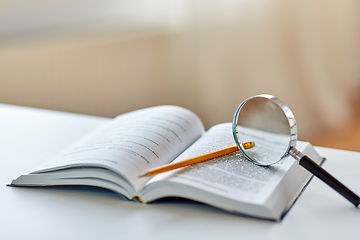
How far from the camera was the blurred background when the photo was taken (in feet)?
7.48

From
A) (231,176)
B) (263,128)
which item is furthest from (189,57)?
Result: (231,176)

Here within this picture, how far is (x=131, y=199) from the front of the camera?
2.48ft

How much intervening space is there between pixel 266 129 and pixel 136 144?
285 mm

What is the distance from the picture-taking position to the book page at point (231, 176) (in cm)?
69

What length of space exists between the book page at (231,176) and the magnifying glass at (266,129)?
0.02 meters

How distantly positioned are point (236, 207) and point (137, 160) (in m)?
0.23

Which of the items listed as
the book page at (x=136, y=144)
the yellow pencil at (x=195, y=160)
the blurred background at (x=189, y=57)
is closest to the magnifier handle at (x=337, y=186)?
the yellow pencil at (x=195, y=160)

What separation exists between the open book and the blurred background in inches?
58.3

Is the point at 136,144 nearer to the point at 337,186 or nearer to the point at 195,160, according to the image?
the point at 195,160

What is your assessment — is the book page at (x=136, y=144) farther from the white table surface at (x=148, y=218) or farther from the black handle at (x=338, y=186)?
the black handle at (x=338, y=186)

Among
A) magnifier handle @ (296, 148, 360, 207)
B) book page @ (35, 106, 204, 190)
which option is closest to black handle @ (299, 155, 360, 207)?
magnifier handle @ (296, 148, 360, 207)

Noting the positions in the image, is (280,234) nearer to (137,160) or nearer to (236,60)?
(137,160)

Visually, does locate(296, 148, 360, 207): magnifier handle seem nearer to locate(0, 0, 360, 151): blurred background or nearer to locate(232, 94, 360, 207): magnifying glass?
locate(232, 94, 360, 207): magnifying glass

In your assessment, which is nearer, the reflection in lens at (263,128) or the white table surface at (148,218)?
the white table surface at (148,218)
